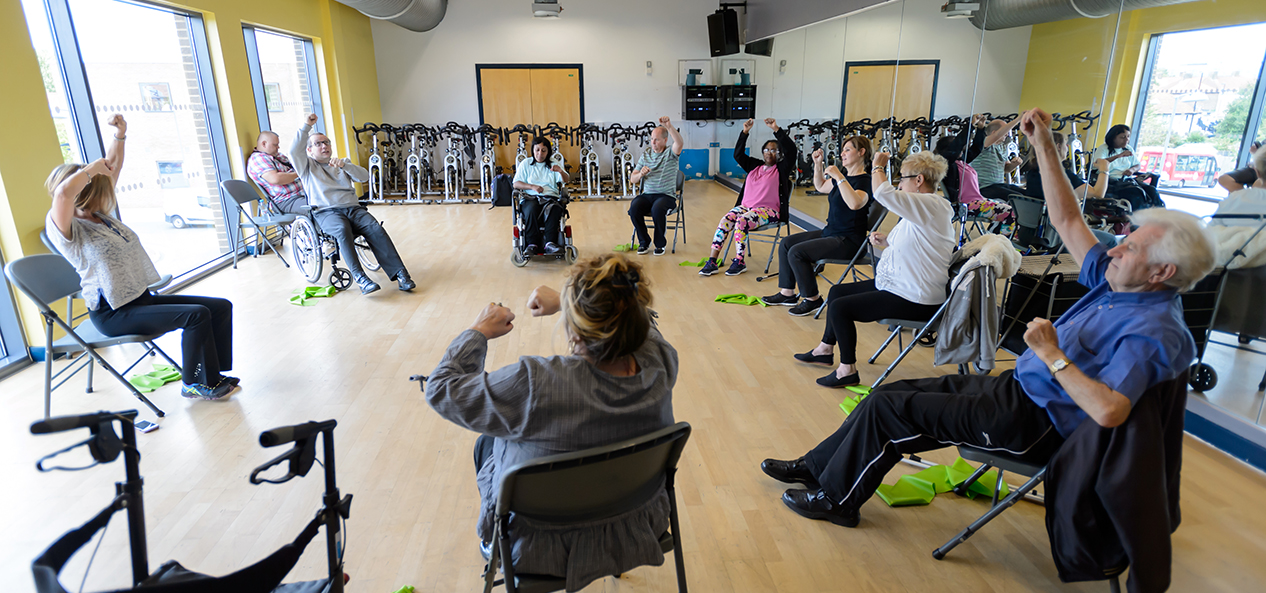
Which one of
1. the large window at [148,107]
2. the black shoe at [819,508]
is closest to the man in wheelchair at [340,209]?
the large window at [148,107]

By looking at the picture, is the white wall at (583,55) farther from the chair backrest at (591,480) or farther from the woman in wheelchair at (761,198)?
the chair backrest at (591,480)

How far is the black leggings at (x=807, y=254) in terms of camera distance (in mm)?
4414

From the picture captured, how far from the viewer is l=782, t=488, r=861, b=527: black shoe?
2.30m

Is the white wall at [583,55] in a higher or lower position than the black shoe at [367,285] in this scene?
higher

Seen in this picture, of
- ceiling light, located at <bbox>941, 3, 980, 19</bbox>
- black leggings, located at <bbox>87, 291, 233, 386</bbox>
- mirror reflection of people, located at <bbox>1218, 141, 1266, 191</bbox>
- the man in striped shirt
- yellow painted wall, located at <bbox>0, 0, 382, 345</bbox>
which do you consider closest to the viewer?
mirror reflection of people, located at <bbox>1218, 141, 1266, 191</bbox>

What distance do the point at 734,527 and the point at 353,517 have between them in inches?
55.0

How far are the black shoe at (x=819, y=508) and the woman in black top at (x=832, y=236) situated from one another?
7.35 feet

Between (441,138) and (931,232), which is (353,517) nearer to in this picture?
(931,232)

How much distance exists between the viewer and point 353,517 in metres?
2.35

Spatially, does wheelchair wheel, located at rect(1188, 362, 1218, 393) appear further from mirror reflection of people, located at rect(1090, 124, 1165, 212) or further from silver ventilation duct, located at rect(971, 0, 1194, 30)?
silver ventilation duct, located at rect(971, 0, 1194, 30)

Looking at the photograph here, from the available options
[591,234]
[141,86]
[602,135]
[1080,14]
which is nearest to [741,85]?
[602,135]

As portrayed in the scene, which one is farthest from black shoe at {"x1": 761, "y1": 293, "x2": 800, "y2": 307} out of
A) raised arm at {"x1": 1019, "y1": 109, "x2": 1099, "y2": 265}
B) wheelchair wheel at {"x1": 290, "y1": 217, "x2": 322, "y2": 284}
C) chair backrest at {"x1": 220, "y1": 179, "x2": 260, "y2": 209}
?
chair backrest at {"x1": 220, "y1": 179, "x2": 260, "y2": 209}

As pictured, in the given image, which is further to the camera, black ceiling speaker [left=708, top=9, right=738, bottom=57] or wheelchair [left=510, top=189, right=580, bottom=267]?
black ceiling speaker [left=708, top=9, right=738, bottom=57]

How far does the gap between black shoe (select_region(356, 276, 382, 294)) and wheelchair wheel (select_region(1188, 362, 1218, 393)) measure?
518 centimetres
